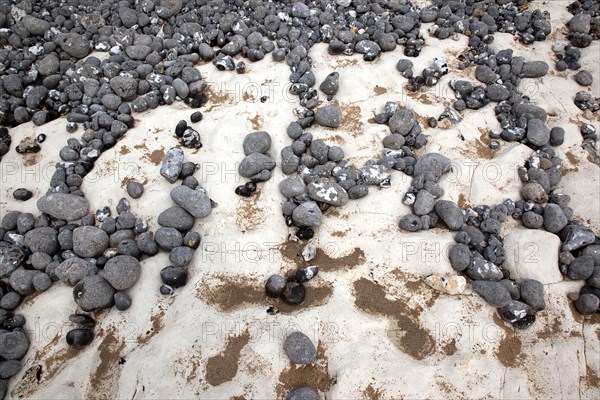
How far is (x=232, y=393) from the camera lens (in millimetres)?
2309

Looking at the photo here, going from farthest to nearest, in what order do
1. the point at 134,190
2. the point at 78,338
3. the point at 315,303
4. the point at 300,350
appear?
the point at 134,190
the point at 315,303
the point at 78,338
the point at 300,350

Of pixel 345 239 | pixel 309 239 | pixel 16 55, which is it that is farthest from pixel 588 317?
pixel 16 55

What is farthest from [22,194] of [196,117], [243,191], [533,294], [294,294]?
[533,294]

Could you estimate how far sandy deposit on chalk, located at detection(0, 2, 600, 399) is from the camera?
2.39 meters

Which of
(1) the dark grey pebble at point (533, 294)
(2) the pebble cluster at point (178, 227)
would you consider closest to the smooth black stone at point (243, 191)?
(2) the pebble cluster at point (178, 227)

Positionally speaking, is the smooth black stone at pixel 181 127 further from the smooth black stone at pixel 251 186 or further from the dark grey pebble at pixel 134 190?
the smooth black stone at pixel 251 186

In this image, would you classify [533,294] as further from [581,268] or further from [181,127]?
[181,127]

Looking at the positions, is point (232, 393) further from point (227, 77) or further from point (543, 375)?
point (227, 77)

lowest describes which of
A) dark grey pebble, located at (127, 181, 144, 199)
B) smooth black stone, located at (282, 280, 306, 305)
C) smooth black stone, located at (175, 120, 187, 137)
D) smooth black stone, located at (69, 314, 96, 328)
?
smooth black stone, located at (69, 314, 96, 328)

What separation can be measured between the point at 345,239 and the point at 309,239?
254mm

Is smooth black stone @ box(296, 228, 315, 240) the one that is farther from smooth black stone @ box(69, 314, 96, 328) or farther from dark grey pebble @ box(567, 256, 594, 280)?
dark grey pebble @ box(567, 256, 594, 280)

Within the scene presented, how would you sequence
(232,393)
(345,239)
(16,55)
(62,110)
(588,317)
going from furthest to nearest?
1. (16,55)
2. (62,110)
3. (345,239)
4. (588,317)
5. (232,393)

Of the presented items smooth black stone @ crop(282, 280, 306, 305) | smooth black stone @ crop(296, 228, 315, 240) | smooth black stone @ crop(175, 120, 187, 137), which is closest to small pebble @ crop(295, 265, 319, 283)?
smooth black stone @ crop(282, 280, 306, 305)

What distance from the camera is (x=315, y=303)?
2.65 m
